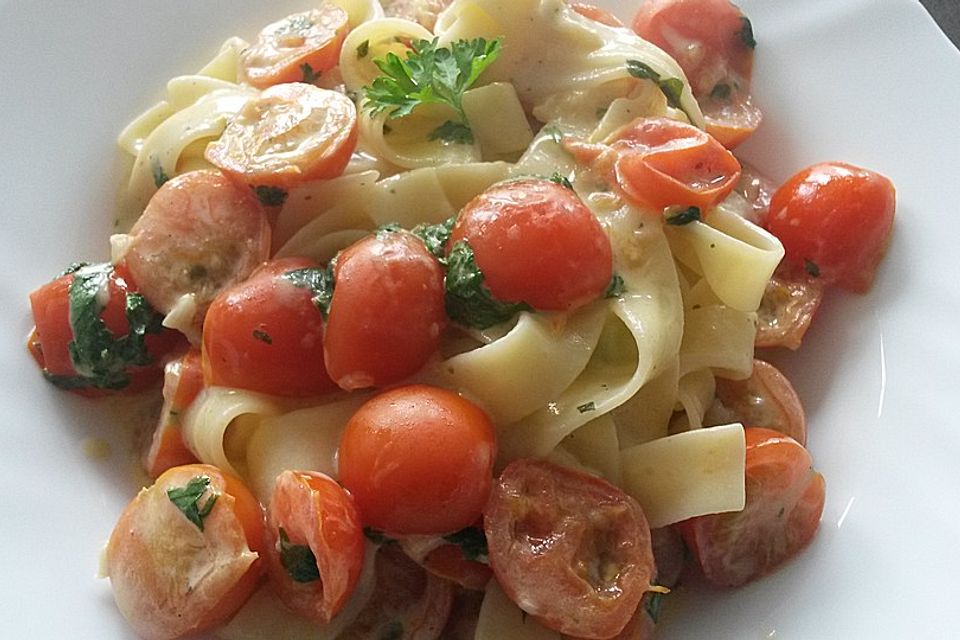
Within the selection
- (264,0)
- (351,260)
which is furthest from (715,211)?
(264,0)

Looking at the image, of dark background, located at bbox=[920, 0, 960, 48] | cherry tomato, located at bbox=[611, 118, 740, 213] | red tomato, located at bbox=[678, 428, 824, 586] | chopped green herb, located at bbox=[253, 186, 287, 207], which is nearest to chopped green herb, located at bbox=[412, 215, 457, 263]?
chopped green herb, located at bbox=[253, 186, 287, 207]

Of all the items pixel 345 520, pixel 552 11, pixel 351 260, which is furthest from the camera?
pixel 552 11

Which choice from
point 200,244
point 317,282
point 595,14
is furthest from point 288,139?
point 595,14

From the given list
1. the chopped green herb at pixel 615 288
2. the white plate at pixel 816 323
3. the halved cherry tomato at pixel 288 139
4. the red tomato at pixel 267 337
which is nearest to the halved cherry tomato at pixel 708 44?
the white plate at pixel 816 323

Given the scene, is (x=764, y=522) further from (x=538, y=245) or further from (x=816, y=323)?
(x=538, y=245)

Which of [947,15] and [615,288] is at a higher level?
[615,288]

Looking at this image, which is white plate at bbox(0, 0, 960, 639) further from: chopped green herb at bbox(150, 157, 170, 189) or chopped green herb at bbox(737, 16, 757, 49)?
chopped green herb at bbox(150, 157, 170, 189)

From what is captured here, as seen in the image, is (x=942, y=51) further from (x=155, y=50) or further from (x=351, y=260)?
(x=155, y=50)
